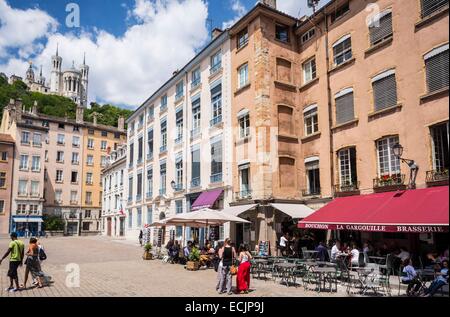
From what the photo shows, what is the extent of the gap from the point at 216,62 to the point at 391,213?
15.8m

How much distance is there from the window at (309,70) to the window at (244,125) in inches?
147

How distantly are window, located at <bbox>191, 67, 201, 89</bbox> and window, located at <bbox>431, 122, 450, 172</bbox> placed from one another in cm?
1646

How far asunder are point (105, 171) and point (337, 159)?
39393mm

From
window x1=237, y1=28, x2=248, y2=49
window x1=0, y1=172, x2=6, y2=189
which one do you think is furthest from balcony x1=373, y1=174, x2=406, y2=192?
window x1=0, y1=172, x2=6, y2=189

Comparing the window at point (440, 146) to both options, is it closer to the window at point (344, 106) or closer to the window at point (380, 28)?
the window at point (344, 106)

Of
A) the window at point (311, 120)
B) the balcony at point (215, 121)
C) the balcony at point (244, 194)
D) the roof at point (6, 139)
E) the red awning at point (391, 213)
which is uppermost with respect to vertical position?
the roof at point (6, 139)

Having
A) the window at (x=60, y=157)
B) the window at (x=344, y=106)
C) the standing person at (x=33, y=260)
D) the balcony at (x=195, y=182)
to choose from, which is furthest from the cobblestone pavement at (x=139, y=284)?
the window at (x=60, y=157)

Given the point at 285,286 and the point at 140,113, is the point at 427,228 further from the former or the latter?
the point at 140,113

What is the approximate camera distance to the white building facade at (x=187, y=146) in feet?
76.0

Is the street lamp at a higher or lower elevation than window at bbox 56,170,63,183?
lower

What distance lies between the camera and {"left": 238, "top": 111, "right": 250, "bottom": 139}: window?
21156 mm

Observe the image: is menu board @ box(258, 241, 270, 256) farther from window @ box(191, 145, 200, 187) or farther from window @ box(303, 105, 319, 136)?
window @ box(191, 145, 200, 187)

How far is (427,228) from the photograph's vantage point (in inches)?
433

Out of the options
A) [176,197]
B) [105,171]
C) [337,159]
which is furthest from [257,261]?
[105,171]
